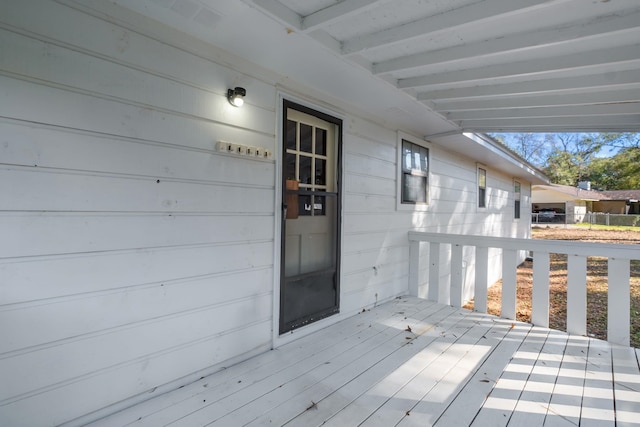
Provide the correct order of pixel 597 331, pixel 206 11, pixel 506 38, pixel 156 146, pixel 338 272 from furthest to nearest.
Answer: pixel 597 331, pixel 338 272, pixel 506 38, pixel 156 146, pixel 206 11

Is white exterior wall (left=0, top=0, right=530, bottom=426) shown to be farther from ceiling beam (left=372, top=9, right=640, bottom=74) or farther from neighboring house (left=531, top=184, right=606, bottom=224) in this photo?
neighboring house (left=531, top=184, right=606, bottom=224)

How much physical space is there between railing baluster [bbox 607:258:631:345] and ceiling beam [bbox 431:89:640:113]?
1.39m

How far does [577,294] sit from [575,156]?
115 ft

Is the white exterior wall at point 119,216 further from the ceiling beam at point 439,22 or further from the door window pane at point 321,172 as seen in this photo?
the ceiling beam at point 439,22

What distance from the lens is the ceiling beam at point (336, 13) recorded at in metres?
1.61

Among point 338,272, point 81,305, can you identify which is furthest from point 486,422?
point 81,305

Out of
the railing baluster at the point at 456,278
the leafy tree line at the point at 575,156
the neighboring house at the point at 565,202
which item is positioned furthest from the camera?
the leafy tree line at the point at 575,156

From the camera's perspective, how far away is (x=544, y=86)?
2488 mm

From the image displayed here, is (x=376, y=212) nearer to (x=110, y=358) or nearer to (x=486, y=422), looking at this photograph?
(x=486, y=422)

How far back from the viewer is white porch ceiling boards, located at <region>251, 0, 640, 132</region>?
1667 mm

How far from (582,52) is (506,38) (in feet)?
1.90

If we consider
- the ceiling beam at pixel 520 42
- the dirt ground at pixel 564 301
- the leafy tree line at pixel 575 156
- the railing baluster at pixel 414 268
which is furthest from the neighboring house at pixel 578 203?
the ceiling beam at pixel 520 42

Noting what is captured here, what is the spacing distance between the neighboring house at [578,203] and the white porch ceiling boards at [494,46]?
24770mm

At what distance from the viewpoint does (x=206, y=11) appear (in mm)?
1708
